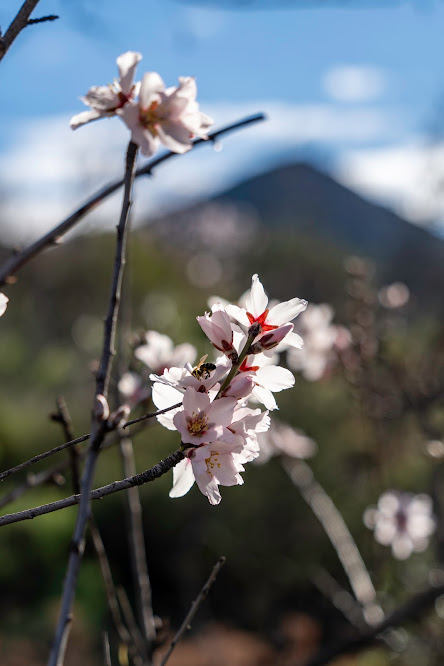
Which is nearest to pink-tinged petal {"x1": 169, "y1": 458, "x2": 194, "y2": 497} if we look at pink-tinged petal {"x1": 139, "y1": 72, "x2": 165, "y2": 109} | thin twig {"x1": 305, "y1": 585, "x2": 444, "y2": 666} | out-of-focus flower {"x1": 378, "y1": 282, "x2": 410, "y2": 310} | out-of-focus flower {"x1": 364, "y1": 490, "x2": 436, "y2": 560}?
pink-tinged petal {"x1": 139, "y1": 72, "x2": 165, "y2": 109}

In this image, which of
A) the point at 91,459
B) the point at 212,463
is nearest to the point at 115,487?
the point at 91,459

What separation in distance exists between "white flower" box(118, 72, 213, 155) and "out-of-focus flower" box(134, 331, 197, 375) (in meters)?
0.57

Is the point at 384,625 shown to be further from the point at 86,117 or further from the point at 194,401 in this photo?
the point at 86,117

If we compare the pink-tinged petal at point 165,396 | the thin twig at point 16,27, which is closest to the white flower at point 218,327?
the pink-tinged petal at point 165,396

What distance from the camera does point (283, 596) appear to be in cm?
533

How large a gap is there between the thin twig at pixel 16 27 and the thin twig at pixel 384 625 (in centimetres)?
182

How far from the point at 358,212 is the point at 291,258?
34677mm

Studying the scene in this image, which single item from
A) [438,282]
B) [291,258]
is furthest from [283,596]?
[438,282]

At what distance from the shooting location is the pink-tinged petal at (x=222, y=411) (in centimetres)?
96

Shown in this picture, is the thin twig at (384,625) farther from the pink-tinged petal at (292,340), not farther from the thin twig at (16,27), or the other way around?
the thin twig at (16,27)

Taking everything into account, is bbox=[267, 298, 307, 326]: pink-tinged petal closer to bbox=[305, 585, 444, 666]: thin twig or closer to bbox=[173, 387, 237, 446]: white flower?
bbox=[173, 387, 237, 446]: white flower

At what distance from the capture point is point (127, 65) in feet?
3.58

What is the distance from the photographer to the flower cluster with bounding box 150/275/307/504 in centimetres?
96

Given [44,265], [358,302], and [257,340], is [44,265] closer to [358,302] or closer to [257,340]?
[358,302]
